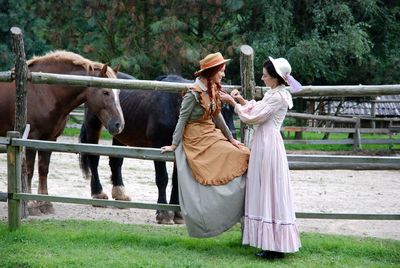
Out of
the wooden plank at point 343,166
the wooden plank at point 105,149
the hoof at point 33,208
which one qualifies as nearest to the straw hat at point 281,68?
the wooden plank at point 343,166

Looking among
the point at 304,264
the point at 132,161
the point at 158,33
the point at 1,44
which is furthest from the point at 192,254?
the point at 1,44

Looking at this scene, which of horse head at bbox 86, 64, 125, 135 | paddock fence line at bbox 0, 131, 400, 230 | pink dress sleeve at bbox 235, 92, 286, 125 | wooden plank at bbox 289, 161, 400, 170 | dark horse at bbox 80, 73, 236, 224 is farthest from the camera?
dark horse at bbox 80, 73, 236, 224

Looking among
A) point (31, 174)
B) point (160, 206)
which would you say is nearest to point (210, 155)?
point (160, 206)

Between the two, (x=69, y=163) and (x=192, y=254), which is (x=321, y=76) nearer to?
(x=69, y=163)

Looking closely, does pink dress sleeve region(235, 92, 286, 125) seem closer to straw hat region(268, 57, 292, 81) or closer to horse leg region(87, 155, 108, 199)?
straw hat region(268, 57, 292, 81)

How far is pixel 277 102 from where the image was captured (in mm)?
5605

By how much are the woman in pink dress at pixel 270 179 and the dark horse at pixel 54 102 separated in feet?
7.87

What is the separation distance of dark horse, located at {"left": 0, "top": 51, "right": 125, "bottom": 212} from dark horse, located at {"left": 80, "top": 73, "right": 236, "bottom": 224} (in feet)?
2.09

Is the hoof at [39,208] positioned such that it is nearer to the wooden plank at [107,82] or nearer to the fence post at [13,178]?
the fence post at [13,178]

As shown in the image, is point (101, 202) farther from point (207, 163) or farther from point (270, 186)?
point (270, 186)

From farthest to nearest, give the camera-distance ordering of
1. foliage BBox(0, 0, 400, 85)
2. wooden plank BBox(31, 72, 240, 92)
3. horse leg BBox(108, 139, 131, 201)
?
1. foliage BBox(0, 0, 400, 85)
2. horse leg BBox(108, 139, 131, 201)
3. wooden plank BBox(31, 72, 240, 92)

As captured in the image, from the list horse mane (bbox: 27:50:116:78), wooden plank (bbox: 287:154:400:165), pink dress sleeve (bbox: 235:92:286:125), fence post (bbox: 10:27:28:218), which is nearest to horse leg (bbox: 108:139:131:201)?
horse mane (bbox: 27:50:116:78)

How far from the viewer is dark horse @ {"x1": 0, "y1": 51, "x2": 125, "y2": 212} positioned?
7.65m

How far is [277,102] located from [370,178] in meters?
7.87
